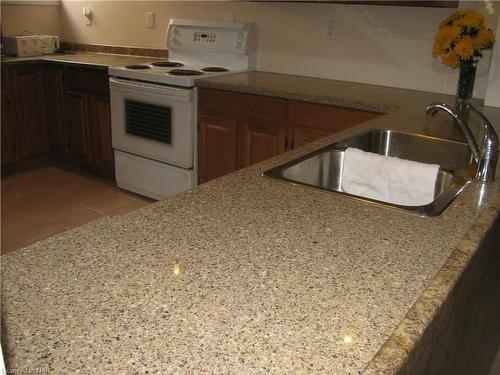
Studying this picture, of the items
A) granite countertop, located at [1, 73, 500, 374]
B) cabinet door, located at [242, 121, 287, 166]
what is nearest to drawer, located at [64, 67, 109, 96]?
cabinet door, located at [242, 121, 287, 166]

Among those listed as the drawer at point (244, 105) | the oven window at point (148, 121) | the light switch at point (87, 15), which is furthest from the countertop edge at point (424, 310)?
the light switch at point (87, 15)

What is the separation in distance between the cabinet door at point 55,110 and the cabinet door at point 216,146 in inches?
55.1

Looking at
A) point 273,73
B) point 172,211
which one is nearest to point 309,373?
point 172,211

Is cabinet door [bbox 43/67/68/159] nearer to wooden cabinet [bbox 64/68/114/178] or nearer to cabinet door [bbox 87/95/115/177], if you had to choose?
wooden cabinet [bbox 64/68/114/178]

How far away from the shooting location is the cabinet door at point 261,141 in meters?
2.77

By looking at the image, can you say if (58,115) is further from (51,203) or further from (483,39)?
(483,39)

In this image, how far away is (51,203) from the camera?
3.35 metres

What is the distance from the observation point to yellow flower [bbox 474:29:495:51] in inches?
88.6

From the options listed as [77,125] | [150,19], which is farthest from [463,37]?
[77,125]

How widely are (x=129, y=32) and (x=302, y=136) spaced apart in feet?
6.87

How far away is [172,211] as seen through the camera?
1041mm

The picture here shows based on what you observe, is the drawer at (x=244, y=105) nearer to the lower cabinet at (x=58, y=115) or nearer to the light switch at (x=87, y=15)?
the lower cabinet at (x=58, y=115)

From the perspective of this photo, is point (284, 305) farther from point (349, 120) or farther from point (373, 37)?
point (373, 37)

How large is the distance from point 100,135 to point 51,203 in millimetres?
628
